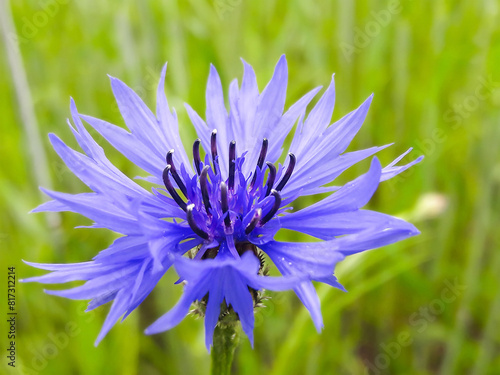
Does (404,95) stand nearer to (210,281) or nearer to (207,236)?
(207,236)

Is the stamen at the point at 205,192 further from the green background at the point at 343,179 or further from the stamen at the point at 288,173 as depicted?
the green background at the point at 343,179

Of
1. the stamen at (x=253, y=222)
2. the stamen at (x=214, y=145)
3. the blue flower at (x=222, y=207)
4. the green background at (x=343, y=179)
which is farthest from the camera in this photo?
the green background at (x=343, y=179)

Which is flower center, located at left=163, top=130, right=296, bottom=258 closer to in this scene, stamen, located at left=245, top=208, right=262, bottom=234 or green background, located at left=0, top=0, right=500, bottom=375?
stamen, located at left=245, top=208, right=262, bottom=234

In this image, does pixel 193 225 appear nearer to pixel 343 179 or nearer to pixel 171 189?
pixel 171 189

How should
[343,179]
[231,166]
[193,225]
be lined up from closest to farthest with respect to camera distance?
[193,225] → [231,166] → [343,179]

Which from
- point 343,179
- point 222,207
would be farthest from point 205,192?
point 343,179

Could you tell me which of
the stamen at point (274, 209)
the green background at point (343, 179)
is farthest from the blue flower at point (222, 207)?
the green background at point (343, 179)

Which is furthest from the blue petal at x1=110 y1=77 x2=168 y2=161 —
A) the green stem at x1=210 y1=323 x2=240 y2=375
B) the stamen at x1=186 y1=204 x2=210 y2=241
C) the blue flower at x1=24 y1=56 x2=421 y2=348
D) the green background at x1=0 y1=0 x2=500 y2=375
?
the green background at x1=0 y1=0 x2=500 y2=375
